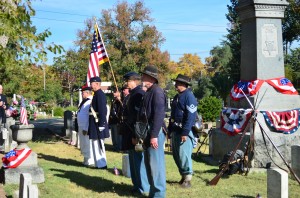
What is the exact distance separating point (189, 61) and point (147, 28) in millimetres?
65583

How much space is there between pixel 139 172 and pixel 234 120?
3416 millimetres

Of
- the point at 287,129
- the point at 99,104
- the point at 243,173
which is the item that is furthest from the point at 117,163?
the point at 287,129

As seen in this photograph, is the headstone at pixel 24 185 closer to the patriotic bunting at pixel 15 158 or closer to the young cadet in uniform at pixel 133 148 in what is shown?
the young cadet in uniform at pixel 133 148

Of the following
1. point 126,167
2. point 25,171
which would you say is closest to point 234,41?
point 126,167

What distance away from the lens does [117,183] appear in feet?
24.7

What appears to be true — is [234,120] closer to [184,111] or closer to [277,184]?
[184,111]

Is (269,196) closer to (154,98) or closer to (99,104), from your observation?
(154,98)

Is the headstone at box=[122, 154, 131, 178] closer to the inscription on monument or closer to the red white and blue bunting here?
the red white and blue bunting

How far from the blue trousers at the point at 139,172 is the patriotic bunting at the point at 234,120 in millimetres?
3181

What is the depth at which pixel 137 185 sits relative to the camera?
22.1ft

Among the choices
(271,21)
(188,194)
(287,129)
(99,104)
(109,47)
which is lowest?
(188,194)

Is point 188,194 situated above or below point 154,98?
below

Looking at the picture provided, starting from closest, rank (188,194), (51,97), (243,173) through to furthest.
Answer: (188,194) < (243,173) < (51,97)

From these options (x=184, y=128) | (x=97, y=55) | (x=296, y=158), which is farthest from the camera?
(x=97, y=55)
